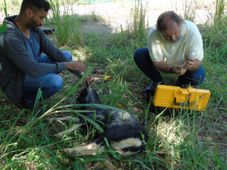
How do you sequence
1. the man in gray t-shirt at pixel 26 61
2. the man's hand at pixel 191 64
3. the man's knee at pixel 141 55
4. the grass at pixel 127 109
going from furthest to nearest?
the man's knee at pixel 141 55, the man's hand at pixel 191 64, the man in gray t-shirt at pixel 26 61, the grass at pixel 127 109

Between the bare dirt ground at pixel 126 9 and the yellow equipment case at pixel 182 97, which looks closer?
the yellow equipment case at pixel 182 97

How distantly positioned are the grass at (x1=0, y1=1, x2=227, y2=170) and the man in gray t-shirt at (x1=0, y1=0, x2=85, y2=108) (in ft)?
0.56

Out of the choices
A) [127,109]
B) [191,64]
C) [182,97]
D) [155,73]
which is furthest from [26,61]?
[191,64]

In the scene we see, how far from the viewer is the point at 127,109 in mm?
3277

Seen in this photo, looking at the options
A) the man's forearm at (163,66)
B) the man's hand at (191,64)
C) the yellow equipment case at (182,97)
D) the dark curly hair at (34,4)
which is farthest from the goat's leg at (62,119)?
the man's hand at (191,64)

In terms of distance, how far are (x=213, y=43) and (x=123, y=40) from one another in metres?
1.22

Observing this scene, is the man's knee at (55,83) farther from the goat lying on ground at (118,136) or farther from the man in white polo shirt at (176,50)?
the man in white polo shirt at (176,50)

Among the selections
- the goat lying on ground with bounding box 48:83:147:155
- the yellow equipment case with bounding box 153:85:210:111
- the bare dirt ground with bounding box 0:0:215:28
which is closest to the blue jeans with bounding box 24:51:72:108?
the goat lying on ground with bounding box 48:83:147:155

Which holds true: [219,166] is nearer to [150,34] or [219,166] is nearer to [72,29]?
[150,34]

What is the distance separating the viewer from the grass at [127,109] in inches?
96.6

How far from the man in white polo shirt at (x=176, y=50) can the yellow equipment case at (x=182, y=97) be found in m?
0.38

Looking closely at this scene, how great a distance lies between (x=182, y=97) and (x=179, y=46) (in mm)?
614

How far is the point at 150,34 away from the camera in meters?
3.44

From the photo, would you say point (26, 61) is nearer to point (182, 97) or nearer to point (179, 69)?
point (182, 97)
